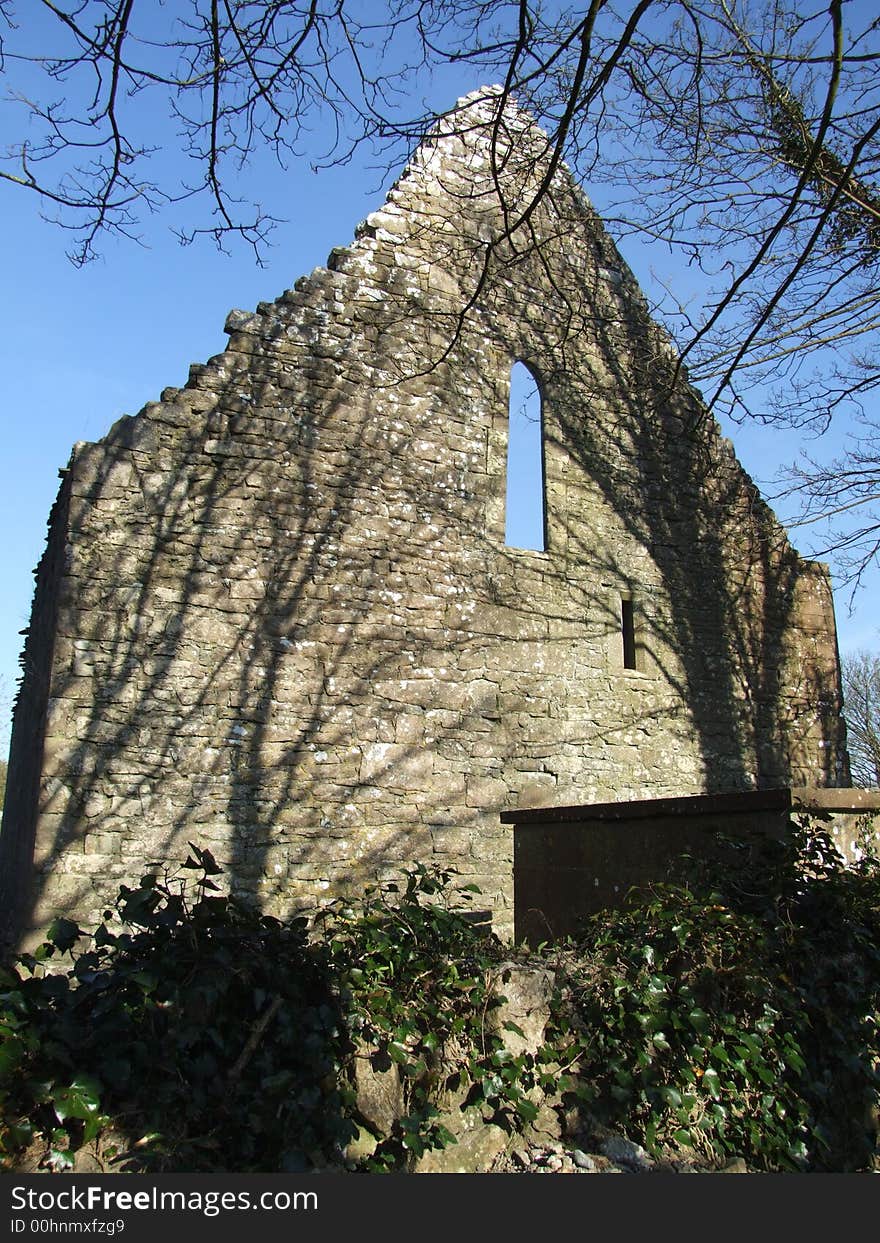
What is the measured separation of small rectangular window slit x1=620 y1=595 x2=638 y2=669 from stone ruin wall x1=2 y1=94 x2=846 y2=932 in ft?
0.32

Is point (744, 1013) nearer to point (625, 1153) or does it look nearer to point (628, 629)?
point (625, 1153)

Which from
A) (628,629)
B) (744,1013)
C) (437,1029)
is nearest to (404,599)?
(628,629)

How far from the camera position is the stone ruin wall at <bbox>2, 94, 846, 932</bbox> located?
22.0ft

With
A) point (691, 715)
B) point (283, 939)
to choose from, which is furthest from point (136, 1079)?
point (691, 715)

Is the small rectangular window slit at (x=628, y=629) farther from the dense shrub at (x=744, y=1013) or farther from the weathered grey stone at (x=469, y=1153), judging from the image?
the weathered grey stone at (x=469, y=1153)

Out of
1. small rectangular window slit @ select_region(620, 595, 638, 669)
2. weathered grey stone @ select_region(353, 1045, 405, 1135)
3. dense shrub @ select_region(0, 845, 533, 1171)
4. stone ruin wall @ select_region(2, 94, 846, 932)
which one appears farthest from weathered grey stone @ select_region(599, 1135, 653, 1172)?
small rectangular window slit @ select_region(620, 595, 638, 669)

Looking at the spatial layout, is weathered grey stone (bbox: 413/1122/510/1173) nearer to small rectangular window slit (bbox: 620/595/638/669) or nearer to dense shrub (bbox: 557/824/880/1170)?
dense shrub (bbox: 557/824/880/1170)

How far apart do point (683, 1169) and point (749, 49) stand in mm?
5892

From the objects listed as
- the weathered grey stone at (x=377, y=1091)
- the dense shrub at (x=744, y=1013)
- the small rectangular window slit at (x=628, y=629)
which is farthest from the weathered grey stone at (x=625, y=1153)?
the small rectangular window slit at (x=628, y=629)

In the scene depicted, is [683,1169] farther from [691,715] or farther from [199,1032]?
[691,715]

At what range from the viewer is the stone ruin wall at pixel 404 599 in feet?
22.0

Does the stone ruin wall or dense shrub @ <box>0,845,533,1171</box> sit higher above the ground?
the stone ruin wall

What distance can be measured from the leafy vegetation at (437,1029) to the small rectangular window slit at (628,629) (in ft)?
16.1

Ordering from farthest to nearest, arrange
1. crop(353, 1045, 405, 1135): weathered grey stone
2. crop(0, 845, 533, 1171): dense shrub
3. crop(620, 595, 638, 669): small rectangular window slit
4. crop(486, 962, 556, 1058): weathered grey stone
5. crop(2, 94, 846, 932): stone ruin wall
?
crop(620, 595, 638, 669): small rectangular window slit → crop(2, 94, 846, 932): stone ruin wall → crop(486, 962, 556, 1058): weathered grey stone → crop(353, 1045, 405, 1135): weathered grey stone → crop(0, 845, 533, 1171): dense shrub
